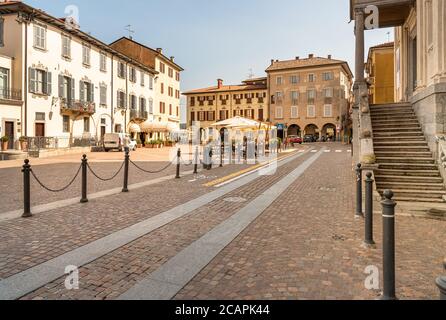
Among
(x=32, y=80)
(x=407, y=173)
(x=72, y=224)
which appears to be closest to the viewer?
(x=72, y=224)

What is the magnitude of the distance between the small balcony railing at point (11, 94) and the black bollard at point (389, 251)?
25901 mm

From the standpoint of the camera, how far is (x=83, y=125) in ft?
103

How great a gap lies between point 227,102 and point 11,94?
1992 inches

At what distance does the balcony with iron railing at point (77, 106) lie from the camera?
28078mm

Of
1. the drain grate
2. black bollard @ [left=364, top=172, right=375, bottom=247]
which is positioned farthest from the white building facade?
black bollard @ [left=364, top=172, right=375, bottom=247]

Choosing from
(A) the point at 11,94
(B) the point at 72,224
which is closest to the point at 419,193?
(B) the point at 72,224

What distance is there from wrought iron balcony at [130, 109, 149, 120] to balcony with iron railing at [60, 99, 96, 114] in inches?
312

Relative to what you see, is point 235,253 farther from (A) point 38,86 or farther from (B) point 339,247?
(A) point 38,86

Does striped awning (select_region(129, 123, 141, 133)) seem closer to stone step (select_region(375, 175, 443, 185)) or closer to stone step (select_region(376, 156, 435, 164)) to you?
stone step (select_region(376, 156, 435, 164))

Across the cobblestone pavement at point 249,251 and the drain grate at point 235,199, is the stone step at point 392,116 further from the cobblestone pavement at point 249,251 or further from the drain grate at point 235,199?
the drain grate at point 235,199

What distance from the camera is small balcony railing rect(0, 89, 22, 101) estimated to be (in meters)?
23.2

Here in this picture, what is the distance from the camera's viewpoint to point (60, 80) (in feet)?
91.6

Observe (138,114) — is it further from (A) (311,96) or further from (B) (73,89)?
(A) (311,96)
